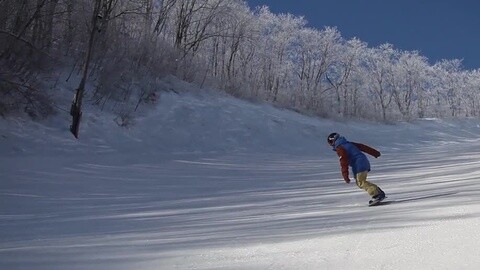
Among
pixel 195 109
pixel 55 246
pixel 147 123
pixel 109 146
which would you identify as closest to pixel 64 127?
pixel 109 146

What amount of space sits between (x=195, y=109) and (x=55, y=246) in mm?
19273

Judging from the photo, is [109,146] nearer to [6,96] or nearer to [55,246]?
[6,96]

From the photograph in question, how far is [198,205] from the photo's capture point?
370 inches

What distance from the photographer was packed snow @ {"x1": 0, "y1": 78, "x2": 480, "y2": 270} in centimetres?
492

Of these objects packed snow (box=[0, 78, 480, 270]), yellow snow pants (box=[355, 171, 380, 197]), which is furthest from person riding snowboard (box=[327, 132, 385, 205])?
packed snow (box=[0, 78, 480, 270])

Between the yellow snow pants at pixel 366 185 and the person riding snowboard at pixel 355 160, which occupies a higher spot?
the person riding snowboard at pixel 355 160

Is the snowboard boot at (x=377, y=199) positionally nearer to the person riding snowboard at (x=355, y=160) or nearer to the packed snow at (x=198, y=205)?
the person riding snowboard at (x=355, y=160)

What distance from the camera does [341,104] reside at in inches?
2179

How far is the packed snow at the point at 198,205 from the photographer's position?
4.92m

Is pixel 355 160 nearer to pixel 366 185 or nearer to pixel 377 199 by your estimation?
pixel 366 185

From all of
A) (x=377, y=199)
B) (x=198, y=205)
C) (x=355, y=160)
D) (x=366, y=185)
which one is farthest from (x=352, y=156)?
(x=198, y=205)

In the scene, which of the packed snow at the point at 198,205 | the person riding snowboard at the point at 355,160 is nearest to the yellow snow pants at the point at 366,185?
the person riding snowboard at the point at 355,160

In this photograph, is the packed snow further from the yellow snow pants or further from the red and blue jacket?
the red and blue jacket

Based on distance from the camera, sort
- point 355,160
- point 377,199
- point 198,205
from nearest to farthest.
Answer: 1. point 377,199
2. point 355,160
3. point 198,205
